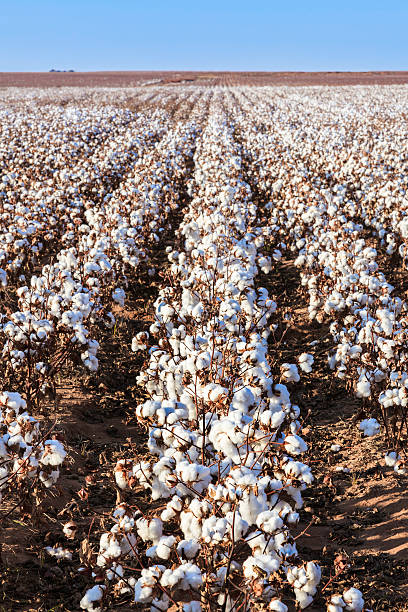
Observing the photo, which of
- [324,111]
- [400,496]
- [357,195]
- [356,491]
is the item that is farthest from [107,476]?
[324,111]

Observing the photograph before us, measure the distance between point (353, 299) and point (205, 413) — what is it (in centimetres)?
352

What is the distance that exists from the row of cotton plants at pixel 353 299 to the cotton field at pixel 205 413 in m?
0.04

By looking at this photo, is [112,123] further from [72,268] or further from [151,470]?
[151,470]

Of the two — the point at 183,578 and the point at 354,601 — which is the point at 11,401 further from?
the point at 354,601

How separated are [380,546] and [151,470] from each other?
2.06 m

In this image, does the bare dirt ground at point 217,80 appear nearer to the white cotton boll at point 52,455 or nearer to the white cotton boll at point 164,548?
the white cotton boll at point 52,455

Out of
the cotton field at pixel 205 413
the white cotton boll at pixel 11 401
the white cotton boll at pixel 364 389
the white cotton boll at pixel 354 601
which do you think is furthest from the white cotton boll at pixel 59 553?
the white cotton boll at pixel 364 389

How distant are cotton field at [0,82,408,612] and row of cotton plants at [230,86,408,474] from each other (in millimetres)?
35

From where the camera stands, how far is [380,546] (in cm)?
413

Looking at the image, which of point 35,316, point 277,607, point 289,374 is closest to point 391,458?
point 289,374

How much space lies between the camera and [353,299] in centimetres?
674

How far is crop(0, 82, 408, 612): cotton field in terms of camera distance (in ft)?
9.93

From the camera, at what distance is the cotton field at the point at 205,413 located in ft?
9.93

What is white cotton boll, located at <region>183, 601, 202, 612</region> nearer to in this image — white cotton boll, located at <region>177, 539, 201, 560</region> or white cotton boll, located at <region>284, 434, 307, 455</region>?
white cotton boll, located at <region>177, 539, 201, 560</region>
